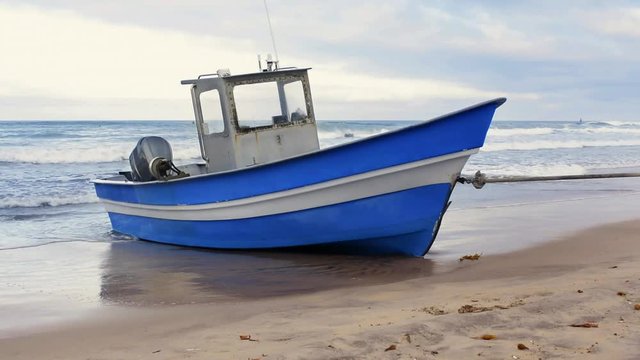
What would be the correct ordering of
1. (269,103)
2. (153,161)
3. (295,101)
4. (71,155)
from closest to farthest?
1. (269,103)
2. (295,101)
3. (153,161)
4. (71,155)

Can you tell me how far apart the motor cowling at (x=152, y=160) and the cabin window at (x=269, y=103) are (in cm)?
135

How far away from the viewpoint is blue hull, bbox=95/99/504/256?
22.5 feet

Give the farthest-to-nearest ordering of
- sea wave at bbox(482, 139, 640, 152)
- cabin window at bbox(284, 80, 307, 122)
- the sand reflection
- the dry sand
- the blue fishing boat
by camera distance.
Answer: sea wave at bbox(482, 139, 640, 152), cabin window at bbox(284, 80, 307, 122), the blue fishing boat, the sand reflection, the dry sand

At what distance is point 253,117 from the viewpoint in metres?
9.01

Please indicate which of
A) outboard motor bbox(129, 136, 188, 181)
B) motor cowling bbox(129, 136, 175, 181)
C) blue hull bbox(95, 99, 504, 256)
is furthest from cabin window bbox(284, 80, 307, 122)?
motor cowling bbox(129, 136, 175, 181)

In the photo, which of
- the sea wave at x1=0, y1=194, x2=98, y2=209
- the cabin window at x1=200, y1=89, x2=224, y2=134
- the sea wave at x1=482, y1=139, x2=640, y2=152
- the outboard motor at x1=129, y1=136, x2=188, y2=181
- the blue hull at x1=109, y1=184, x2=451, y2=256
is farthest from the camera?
the sea wave at x1=482, y1=139, x2=640, y2=152

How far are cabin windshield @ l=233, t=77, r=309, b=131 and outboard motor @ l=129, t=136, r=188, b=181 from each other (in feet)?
4.19

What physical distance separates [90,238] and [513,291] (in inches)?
278

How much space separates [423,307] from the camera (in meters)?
4.90

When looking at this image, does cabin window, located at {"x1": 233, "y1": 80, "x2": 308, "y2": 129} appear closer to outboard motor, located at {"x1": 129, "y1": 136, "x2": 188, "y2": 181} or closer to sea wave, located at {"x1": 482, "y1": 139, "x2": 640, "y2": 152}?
outboard motor, located at {"x1": 129, "y1": 136, "x2": 188, "y2": 181}

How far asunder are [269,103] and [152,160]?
1.86 meters

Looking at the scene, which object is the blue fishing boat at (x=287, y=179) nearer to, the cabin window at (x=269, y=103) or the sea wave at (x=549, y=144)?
the cabin window at (x=269, y=103)

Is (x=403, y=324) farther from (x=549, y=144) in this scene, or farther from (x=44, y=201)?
(x=549, y=144)

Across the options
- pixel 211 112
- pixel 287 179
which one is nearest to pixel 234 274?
pixel 287 179
